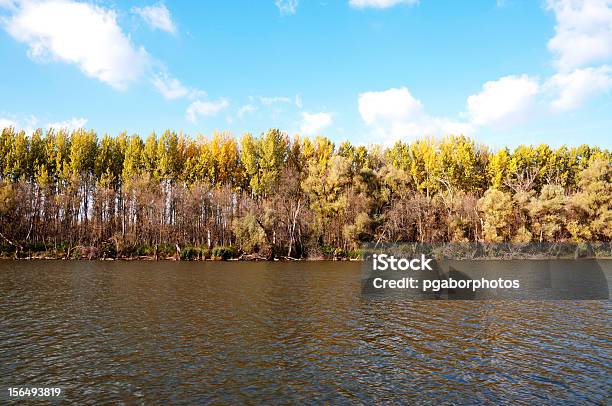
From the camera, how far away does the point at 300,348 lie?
19.2 m

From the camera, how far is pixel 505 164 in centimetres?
9819

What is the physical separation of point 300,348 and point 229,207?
210ft

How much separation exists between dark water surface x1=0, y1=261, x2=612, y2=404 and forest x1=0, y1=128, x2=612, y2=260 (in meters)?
44.6

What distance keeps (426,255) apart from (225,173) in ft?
147

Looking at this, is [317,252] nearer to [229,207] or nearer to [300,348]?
[229,207]

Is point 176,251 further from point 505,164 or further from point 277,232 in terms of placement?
point 505,164

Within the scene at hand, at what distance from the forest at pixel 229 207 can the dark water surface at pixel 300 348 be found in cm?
4455

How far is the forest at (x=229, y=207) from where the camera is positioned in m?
76.1

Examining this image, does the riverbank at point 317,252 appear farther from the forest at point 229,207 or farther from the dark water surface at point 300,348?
the dark water surface at point 300,348

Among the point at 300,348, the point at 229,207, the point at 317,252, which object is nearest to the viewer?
the point at 300,348

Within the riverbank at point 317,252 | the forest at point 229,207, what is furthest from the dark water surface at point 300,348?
the forest at point 229,207

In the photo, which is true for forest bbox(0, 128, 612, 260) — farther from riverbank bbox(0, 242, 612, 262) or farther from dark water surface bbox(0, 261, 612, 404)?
dark water surface bbox(0, 261, 612, 404)

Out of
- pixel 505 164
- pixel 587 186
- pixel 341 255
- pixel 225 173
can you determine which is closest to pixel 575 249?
pixel 587 186

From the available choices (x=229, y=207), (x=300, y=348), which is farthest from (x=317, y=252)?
(x=300, y=348)
